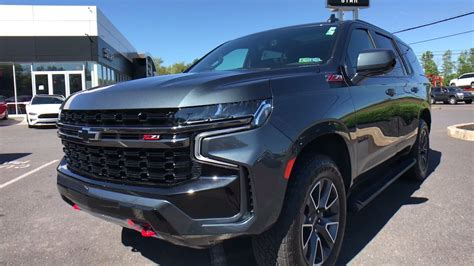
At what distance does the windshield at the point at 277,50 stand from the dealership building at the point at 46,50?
78.1 feet

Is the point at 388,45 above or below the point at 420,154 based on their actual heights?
above

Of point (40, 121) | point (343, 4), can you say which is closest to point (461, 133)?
point (343, 4)

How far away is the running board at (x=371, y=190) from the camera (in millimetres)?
3539

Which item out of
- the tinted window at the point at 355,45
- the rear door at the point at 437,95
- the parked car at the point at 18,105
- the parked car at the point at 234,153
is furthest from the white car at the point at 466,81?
the parked car at the point at 234,153

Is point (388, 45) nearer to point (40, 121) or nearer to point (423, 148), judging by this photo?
point (423, 148)

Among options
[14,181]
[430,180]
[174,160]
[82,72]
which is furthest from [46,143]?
[82,72]

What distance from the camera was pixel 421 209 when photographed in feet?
15.6

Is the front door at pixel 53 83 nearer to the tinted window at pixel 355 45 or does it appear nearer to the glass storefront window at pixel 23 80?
the glass storefront window at pixel 23 80

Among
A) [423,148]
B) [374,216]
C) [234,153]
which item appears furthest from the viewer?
[423,148]

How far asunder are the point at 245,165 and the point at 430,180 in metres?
4.69

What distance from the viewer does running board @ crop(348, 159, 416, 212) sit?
354cm

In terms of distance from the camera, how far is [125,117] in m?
2.61

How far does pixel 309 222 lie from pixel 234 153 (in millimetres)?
920

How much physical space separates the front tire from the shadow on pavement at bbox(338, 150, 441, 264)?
0.42 m
